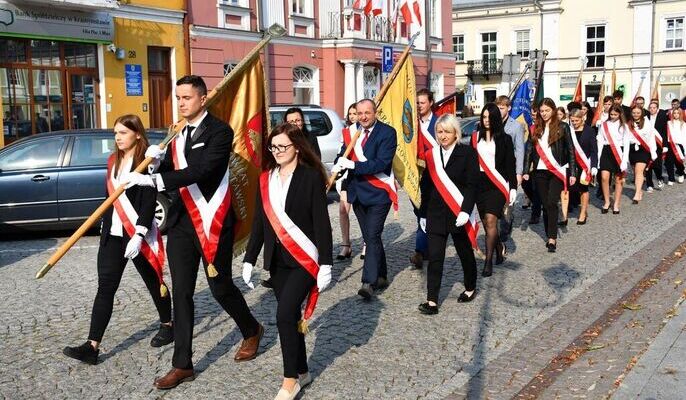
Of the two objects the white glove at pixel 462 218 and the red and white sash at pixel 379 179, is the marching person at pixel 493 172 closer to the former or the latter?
the red and white sash at pixel 379 179

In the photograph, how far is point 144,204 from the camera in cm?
532

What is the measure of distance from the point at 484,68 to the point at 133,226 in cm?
5016

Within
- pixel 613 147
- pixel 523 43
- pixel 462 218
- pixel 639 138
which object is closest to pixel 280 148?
pixel 462 218

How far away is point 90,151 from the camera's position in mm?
10812

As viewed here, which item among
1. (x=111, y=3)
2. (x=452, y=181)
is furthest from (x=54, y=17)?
(x=452, y=181)

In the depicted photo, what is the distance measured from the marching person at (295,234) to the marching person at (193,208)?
0.41m

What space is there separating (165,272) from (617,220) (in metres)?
7.09

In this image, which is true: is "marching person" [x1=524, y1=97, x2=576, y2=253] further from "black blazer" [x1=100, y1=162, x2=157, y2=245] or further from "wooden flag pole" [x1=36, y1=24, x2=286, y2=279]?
"black blazer" [x1=100, y1=162, x2=157, y2=245]

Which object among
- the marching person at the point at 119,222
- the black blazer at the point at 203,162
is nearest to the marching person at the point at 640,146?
the black blazer at the point at 203,162

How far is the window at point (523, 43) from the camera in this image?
53.3m

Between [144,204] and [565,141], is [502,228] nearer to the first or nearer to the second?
[565,141]

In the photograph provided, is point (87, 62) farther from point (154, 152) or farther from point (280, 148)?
point (280, 148)

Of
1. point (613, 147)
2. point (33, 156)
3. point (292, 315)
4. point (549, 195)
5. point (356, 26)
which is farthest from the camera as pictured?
point (356, 26)

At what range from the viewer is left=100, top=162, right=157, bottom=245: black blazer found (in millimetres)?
5289
